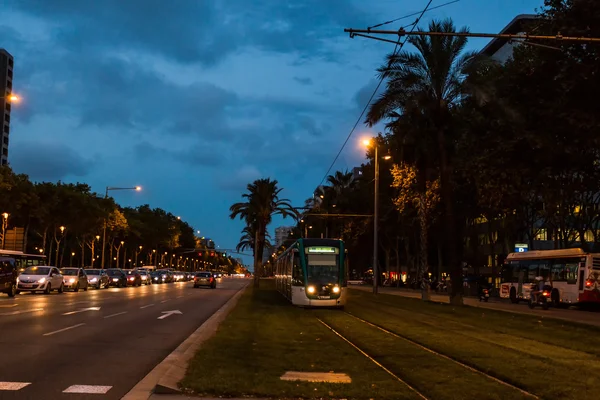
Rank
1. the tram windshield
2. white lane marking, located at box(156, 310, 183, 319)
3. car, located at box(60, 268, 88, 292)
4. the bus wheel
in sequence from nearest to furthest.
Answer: white lane marking, located at box(156, 310, 183, 319) → the tram windshield → the bus wheel → car, located at box(60, 268, 88, 292)

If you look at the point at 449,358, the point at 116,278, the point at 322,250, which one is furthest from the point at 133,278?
the point at 449,358

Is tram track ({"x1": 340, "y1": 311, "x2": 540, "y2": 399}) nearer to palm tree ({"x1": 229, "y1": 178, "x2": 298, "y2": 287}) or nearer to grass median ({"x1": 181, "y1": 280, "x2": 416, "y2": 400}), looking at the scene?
grass median ({"x1": 181, "y1": 280, "x2": 416, "y2": 400})

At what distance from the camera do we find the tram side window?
29.5 m

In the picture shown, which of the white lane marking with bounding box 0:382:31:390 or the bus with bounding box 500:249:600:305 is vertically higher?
the bus with bounding box 500:249:600:305

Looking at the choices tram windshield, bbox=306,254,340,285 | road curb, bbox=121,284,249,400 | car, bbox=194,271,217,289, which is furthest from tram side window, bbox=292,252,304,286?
car, bbox=194,271,217,289

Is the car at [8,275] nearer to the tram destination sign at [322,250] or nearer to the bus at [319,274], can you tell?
the bus at [319,274]

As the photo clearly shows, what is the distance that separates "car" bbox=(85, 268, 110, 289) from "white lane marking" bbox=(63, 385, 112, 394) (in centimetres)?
4783

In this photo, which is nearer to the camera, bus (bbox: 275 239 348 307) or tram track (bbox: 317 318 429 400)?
tram track (bbox: 317 318 429 400)

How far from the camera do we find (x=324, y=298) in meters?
28.9

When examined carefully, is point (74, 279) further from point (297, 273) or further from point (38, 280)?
point (297, 273)

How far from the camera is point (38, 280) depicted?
128 feet

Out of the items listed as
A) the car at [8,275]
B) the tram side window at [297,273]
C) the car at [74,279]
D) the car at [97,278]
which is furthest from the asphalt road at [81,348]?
the car at [97,278]

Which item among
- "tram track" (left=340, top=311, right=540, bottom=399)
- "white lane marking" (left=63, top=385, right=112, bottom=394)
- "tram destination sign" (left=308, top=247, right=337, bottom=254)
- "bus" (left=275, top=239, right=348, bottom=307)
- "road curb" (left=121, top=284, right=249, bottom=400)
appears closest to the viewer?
"road curb" (left=121, top=284, right=249, bottom=400)

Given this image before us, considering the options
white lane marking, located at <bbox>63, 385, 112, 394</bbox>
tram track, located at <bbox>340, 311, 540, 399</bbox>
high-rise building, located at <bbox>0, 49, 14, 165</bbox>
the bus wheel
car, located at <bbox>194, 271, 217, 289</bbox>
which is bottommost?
white lane marking, located at <bbox>63, 385, 112, 394</bbox>
